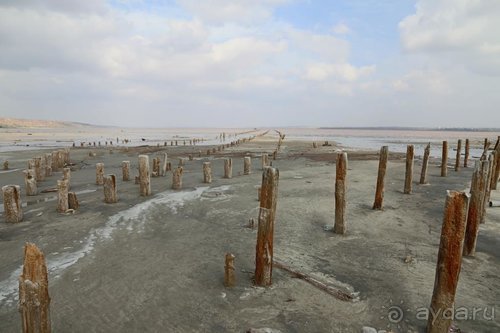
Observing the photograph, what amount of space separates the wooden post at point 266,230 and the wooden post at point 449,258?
2.87 meters

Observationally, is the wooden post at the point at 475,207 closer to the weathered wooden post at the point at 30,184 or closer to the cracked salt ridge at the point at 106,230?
the cracked salt ridge at the point at 106,230

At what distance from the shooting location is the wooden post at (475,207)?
26.6 ft

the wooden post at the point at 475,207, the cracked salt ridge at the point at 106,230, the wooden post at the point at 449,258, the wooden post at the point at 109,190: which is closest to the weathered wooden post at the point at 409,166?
the wooden post at the point at 475,207

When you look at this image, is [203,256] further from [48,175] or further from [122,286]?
[48,175]

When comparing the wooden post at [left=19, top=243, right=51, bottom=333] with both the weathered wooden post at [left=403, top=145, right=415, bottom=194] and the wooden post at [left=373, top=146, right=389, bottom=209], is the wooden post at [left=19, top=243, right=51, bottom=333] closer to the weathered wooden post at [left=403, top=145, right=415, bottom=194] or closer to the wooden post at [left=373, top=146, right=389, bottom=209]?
the wooden post at [left=373, top=146, right=389, bottom=209]

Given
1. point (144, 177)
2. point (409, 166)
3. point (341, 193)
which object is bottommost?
point (144, 177)

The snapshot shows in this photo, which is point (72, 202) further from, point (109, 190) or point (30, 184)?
point (30, 184)

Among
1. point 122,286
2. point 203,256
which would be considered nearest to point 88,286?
point 122,286

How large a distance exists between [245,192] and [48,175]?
12596 mm

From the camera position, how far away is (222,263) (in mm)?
7816

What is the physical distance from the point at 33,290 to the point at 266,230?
3.86 m

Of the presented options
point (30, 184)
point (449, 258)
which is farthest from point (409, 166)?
point (30, 184)

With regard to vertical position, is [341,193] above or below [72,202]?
above

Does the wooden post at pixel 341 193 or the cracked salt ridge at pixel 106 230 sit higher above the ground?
the wooden post at pixel 341 193
